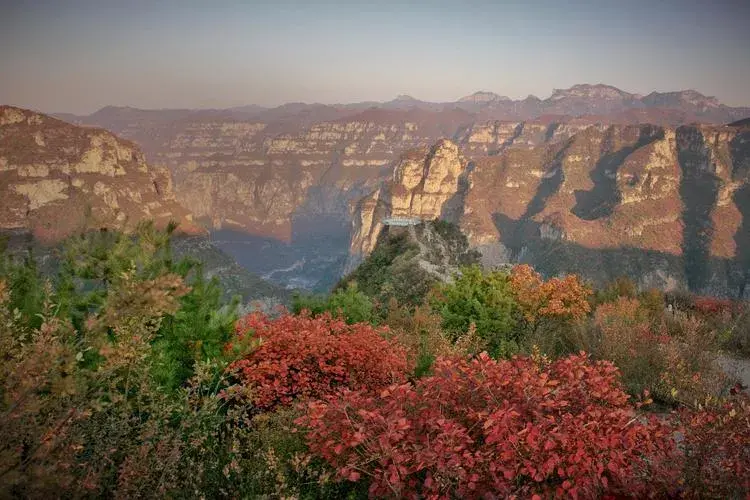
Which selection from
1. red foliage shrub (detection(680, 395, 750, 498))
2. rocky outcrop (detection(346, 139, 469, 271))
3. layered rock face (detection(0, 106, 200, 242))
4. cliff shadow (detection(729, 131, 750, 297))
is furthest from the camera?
rocky outcrop (detection(346, 139, 469, 271))

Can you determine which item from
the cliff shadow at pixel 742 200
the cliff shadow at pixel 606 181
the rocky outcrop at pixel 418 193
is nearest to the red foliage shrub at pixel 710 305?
the cliff shadow at pixel 742 200

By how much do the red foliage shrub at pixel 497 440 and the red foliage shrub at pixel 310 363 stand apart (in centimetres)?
207

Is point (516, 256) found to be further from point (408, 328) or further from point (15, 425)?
point (15, 425)

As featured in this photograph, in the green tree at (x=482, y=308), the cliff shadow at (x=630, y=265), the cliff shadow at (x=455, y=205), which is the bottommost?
the cliff shadow at (x=630, y=265)

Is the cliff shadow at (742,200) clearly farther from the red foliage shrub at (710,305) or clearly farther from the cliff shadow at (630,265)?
the red foliage shrub at (710,305)

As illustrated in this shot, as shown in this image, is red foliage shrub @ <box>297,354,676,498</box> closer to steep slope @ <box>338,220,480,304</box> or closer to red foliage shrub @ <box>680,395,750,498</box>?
red foliage shrub @ <box>680,395,750,498</box>

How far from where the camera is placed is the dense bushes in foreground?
321 centimetres

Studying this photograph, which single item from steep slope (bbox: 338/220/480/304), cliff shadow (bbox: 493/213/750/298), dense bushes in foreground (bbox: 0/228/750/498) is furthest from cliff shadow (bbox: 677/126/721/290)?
dense bushes in foreground (bbox: 0/228/750/498)

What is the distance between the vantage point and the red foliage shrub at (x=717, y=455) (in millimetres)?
3588

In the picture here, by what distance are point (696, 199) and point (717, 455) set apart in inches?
5394

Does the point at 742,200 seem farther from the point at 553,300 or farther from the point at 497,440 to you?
the point at 497,440

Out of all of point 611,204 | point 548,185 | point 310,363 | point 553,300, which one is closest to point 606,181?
point 548,185

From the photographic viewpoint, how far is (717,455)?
394 cm

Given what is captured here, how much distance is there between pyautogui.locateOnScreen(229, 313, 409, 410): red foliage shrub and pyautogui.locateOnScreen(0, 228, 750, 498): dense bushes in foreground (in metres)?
0.03
